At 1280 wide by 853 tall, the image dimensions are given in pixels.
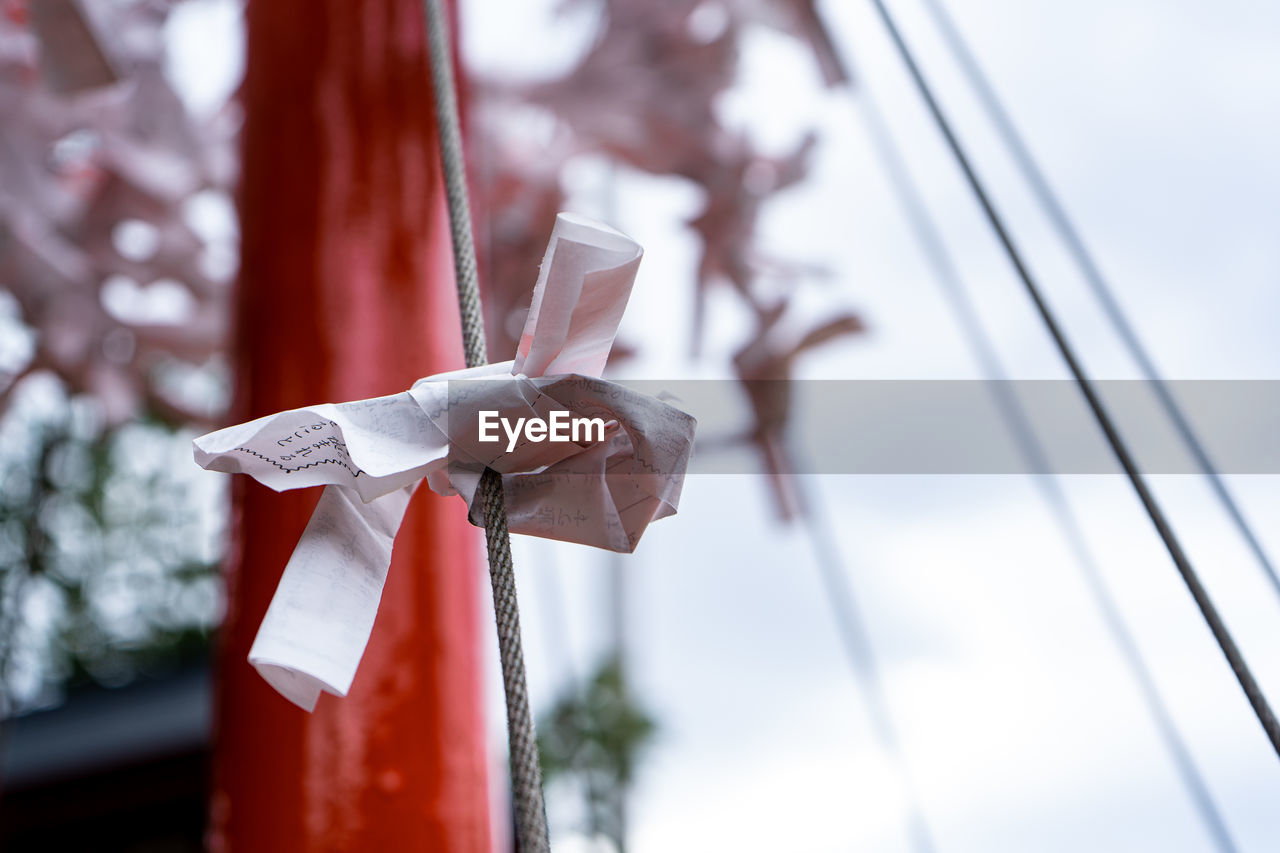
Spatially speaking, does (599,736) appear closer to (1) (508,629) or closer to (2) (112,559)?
(2) (112,559)

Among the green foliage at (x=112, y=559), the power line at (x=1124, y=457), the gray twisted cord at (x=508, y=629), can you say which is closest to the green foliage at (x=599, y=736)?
the green foliage at (x=112, y=559)

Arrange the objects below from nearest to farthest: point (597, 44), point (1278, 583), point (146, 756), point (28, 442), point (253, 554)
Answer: point (1278, 583) → point (253, 554) → point (597, 44) → point (146, 756) → point (28, 442)

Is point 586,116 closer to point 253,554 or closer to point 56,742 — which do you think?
point 253,554

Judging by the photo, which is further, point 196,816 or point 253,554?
point 196,816

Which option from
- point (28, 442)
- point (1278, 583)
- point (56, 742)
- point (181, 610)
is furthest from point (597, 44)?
point (181, 610)

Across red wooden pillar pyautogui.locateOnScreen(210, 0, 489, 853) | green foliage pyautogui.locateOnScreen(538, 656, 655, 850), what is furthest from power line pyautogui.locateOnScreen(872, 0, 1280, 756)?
green foliage pyautogui.locateOnScreen(538, 656, 655, 850)

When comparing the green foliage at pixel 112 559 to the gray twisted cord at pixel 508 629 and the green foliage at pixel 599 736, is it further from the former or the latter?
the gray twisted cord at pixel 508 629

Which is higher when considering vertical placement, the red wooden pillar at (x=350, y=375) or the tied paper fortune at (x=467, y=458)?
the red wooden pillar at (x=350, y=375)
